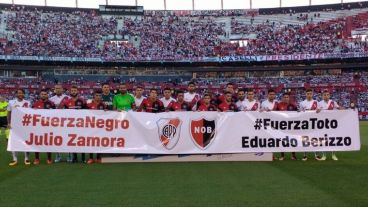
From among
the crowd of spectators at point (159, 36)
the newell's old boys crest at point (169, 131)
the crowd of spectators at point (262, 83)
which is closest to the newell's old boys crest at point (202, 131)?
the newell's old boys crest at point (169, 131)

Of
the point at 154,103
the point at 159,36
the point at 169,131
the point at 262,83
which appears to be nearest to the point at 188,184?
the point at 169,131

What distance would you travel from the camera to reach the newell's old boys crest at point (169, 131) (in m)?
12.0

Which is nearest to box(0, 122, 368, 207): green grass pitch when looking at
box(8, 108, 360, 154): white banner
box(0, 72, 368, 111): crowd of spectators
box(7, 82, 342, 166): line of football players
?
box(8, 108, 360, 154): white banner

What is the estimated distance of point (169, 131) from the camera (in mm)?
12062

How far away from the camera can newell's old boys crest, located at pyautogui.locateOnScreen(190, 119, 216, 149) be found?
12094 millimetres

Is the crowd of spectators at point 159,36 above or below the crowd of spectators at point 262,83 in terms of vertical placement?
above

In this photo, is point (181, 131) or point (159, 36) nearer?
point (181, 131)

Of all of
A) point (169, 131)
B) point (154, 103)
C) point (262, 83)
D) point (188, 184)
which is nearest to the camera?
point (188, 184)

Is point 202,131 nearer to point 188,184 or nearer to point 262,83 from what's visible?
point 188,184

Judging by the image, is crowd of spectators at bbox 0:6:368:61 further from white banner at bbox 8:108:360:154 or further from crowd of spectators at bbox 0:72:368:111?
white banner at bbox 8:108:360:154

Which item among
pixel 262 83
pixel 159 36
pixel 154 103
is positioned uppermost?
pixel 159 36

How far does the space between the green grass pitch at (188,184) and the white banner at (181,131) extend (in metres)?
0.58

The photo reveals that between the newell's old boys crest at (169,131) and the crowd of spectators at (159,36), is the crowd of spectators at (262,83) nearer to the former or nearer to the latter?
the crowd of spectators at (159,36)

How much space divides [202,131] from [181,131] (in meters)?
0.56
